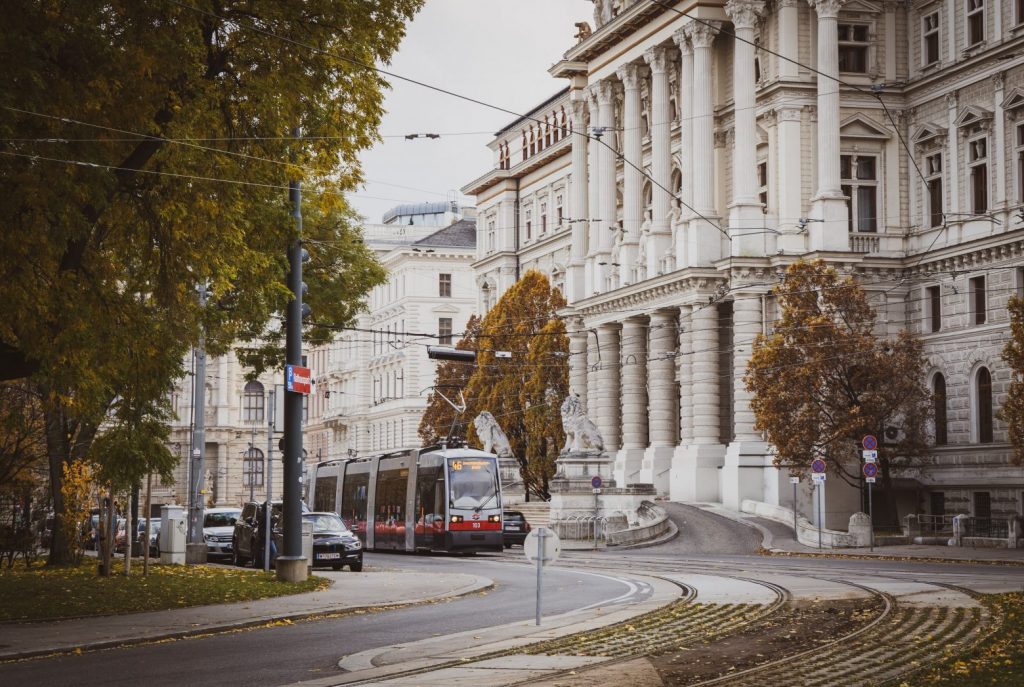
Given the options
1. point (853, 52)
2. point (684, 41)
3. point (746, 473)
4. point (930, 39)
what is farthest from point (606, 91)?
point (746, 473)

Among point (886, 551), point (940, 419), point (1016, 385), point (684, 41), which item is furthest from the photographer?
point (684, 41)

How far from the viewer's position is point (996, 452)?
53031 millimetres

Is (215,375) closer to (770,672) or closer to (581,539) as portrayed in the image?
(581,539)

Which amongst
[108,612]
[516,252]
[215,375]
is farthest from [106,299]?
[215,375]

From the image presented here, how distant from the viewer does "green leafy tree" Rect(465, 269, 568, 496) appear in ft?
→ 238

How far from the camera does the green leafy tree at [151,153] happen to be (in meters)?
19.4

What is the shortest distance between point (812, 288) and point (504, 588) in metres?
26.7

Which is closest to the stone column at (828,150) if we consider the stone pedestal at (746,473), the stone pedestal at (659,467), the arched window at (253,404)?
the stone pedestal at (746,473)

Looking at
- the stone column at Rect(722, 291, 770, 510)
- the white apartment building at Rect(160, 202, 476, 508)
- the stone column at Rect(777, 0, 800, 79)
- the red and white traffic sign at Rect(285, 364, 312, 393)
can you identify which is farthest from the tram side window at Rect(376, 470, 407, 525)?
the white apartment building at Rect(160, 202, 476, 508)

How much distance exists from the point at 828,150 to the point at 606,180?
656 inches

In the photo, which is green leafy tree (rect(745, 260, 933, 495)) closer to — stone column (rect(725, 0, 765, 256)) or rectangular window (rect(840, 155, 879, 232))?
stone column (rect(725, 0, 765, 256))

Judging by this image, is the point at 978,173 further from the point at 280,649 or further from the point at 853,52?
the point at 280,649

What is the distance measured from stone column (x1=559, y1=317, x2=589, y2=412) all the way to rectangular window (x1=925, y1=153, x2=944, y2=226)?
2045 cm

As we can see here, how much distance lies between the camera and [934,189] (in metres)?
59.6
